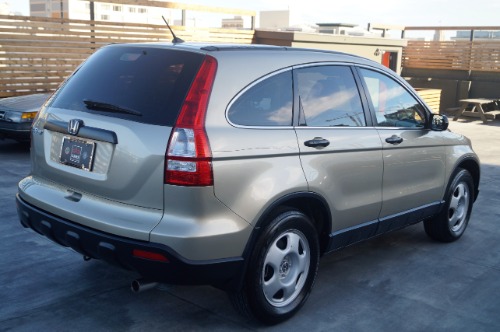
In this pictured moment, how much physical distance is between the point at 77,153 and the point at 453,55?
18658 millimetres

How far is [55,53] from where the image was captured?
45.2 feet

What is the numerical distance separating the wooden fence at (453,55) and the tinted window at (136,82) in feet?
57.4

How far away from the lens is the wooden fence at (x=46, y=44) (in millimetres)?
12680

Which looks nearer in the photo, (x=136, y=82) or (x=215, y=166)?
(x=215, y=166)

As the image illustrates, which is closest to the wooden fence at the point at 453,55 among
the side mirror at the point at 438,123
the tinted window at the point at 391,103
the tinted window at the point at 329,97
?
the side mirror at the point at 438,123

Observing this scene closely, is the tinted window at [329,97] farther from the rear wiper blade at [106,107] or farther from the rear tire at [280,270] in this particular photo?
the rear wiper blade at [106,107]

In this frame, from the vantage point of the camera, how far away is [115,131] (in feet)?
11.2

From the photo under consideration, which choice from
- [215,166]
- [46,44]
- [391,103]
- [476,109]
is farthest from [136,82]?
[476,109]

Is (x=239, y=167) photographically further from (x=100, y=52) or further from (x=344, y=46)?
(x=344, y=46)

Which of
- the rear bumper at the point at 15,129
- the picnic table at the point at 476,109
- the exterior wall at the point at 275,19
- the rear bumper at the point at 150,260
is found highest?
the exterior wall at the point at 275,19

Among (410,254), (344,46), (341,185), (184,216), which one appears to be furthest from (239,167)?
(344,46)

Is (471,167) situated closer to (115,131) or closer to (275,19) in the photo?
(115,131)

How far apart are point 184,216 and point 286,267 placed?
3.24 feet

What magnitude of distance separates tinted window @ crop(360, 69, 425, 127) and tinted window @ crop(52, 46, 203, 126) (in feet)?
5.65
